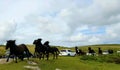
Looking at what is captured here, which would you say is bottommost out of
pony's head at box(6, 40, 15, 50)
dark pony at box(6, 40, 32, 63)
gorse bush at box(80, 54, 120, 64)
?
gorse bush at box(80, 54, 120, 64)

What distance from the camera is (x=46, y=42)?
47469 millimetres

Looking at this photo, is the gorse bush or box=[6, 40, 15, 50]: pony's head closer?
box=[6, 40, 15, 50]: pony's head

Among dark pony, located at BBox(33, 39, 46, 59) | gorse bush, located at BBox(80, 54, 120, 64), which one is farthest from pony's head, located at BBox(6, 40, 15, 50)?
gorse bush, located at BBox(80, 54, 120, 64)

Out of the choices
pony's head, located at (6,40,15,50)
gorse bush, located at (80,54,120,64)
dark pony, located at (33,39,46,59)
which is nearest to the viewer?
pony's head, located at (6,40,15,50)

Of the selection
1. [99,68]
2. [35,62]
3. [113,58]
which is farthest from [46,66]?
[113,58]

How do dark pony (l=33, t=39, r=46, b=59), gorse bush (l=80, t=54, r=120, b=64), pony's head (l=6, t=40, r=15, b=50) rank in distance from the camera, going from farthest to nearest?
gorse bush (l=80, t=54, r=120, b=64), dark pony (l=33, t=39, r=46, b=59), pony's head (l=6, t=40, r=15, b=50)

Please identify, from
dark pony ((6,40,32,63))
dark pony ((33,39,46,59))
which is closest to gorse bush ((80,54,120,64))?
dark pony ((33,39,46,59))

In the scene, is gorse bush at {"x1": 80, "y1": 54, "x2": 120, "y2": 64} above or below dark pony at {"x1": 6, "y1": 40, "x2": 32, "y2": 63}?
below

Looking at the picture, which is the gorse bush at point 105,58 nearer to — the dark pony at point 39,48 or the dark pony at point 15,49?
the dark pony at point 39,48

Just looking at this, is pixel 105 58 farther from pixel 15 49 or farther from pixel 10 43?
pixel 10 43

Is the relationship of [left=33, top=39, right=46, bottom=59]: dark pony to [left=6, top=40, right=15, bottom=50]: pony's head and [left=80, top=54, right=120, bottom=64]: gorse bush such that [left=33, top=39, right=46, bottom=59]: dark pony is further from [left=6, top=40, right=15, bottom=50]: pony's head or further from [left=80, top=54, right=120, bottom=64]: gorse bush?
[left=80, top=54, right=120, bottom=64]: gorse bush

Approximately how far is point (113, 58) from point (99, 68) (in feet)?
63.7

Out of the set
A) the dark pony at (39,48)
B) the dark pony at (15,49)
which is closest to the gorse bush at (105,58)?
the dark pony at (39,48)

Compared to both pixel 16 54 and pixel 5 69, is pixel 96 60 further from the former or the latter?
pixel 5 69
